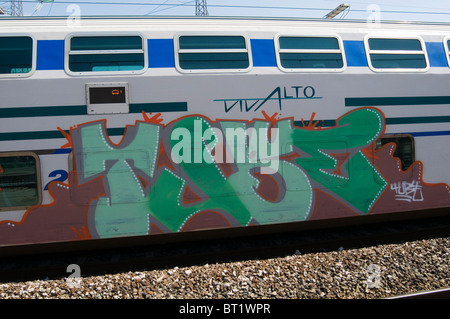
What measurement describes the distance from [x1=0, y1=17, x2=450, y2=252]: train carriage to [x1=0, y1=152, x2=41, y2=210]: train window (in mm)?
14

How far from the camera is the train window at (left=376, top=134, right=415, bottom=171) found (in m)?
5.53

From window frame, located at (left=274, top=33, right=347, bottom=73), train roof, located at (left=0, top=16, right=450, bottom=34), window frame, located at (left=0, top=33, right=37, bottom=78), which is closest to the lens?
window frame, located at (left=0, top=33, right=37, bottom=78)

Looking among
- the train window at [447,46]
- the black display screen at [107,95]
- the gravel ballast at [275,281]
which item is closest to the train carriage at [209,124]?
the black display screen at [107,95]

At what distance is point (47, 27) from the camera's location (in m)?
4.75

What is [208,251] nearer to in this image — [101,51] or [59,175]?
[59,175]

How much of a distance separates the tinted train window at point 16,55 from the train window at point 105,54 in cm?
53

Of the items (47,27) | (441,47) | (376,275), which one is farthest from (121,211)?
(441,47)

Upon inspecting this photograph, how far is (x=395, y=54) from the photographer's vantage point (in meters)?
5.59

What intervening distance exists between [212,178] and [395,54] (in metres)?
3.65

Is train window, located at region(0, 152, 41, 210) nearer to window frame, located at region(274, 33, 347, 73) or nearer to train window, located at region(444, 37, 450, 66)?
window frame, located at region(274, 33, 347, 73)

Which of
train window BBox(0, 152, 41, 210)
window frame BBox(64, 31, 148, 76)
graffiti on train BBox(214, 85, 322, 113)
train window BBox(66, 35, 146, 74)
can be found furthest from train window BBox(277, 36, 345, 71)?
train window BBox(0, 152, 41, 210)

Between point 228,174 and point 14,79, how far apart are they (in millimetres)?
3155

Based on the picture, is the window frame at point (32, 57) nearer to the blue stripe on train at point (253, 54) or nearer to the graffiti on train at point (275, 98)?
the blue stripe on train at point (253, 54)

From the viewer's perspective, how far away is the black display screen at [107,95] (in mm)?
4680
